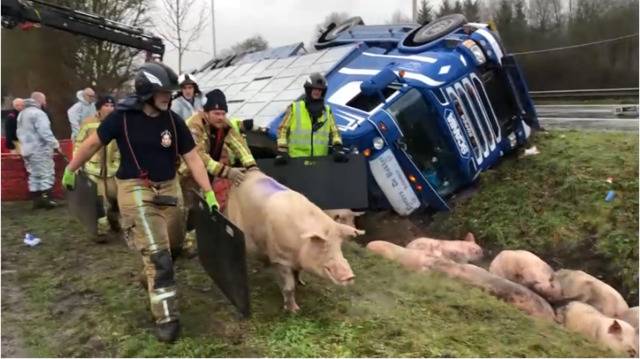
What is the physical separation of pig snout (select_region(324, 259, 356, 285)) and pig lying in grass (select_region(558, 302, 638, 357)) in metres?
2.42

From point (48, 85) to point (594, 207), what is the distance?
660 inches

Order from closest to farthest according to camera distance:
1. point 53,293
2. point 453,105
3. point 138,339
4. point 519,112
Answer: point 138,339
point 53,293
point 453,105
point 519,112

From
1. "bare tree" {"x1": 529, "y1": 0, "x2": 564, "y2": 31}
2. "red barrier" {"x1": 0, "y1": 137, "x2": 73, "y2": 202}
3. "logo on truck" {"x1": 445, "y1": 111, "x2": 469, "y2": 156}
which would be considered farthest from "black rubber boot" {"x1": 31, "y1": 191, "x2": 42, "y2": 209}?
"bare tree" {"x1": 529, "y1": 0, "x2": 564, "y2": 31}

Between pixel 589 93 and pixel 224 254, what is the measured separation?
2780 cm

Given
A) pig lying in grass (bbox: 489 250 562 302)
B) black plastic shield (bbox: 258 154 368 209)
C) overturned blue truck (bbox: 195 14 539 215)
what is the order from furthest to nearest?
overturned blue truck (bbox: 195 14 539 215)
black plastic shield (bbox: 258 154 368 209)
pig lying in grass (bbox: 489 250 562 302)

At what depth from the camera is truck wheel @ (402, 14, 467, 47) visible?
9180 mm

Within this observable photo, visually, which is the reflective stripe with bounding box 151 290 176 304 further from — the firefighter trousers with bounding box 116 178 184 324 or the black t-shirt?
the black t-shirt

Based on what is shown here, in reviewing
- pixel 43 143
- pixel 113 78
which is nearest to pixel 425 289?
pixel 43 143

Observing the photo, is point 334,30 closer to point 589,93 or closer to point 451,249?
point 451,249

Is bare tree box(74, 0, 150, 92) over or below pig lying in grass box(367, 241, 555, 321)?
over

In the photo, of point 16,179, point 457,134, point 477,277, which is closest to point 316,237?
point 477,277

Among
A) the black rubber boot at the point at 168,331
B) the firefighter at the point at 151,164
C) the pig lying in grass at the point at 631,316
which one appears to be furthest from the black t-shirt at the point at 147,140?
the pig lying in grass at the point at 631,316

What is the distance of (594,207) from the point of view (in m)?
8.13

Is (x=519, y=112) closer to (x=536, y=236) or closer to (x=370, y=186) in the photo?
(x=536, y=236)
